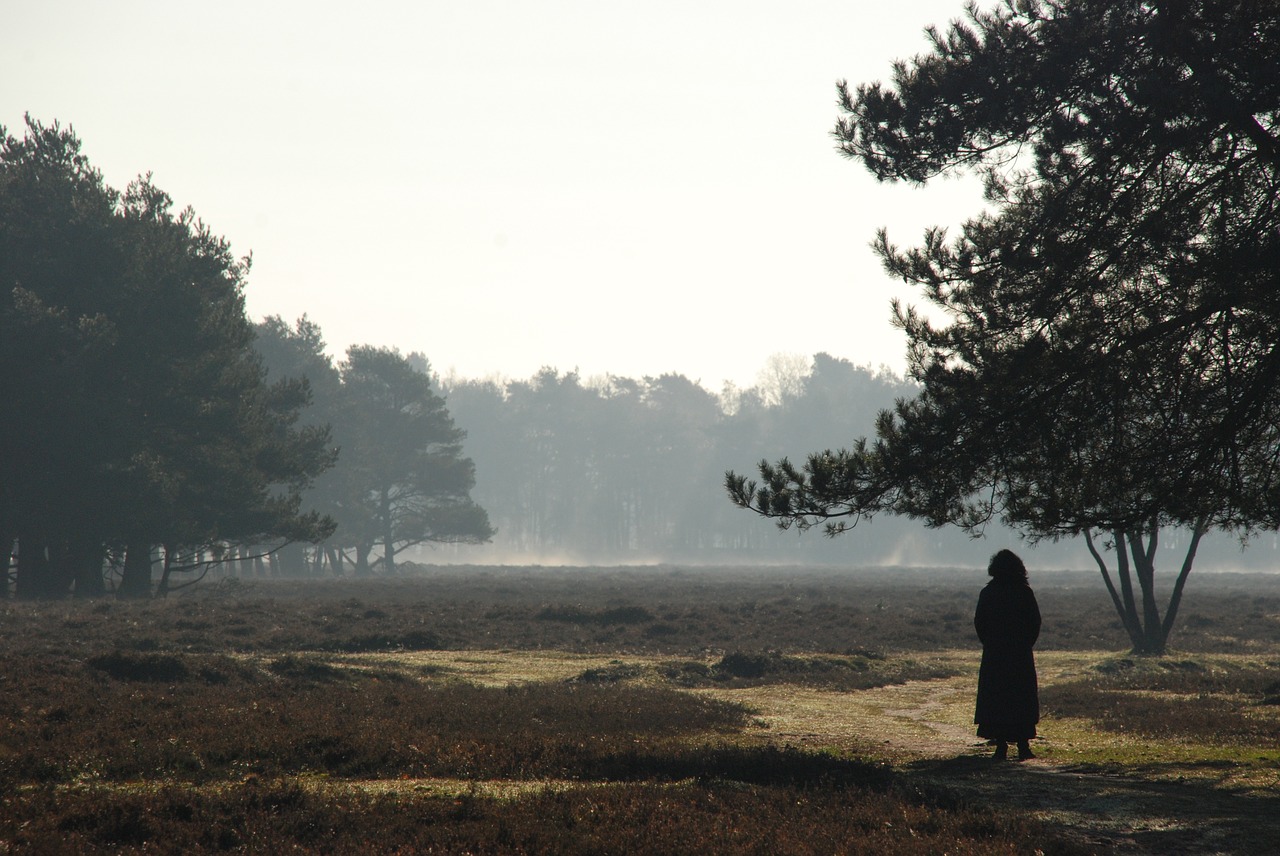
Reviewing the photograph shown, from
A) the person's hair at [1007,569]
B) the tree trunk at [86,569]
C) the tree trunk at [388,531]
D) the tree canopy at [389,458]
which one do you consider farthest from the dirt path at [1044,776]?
the tree trunk at [388,531]

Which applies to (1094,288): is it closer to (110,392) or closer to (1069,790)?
(1069,790)

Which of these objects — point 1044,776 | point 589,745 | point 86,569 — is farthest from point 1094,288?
point 86,569

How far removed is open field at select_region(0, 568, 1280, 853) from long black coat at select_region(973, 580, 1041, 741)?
0.56m

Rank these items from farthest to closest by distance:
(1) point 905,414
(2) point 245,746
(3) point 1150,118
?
1. (1) point 905,414
2. (3) point 1150,118
3. (2) point 245,746

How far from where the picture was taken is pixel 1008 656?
11.9m

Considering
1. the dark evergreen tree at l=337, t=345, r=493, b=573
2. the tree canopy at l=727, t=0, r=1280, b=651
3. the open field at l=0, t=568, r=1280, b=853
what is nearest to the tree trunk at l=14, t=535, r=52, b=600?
the open field at l=0, t=568, r=1280, b=853

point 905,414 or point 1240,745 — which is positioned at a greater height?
point 905,414

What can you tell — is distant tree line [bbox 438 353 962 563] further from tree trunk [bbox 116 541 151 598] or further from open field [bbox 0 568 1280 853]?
open field [bbox 0 568 1280 853]

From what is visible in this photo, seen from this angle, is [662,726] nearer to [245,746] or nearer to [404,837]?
[245,746]

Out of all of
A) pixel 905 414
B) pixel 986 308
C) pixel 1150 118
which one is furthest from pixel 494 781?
pixel 1150 118

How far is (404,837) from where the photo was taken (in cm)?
831

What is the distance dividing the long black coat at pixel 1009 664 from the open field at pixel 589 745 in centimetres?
56

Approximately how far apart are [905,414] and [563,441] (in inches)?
5143

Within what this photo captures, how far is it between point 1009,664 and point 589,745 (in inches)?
209
